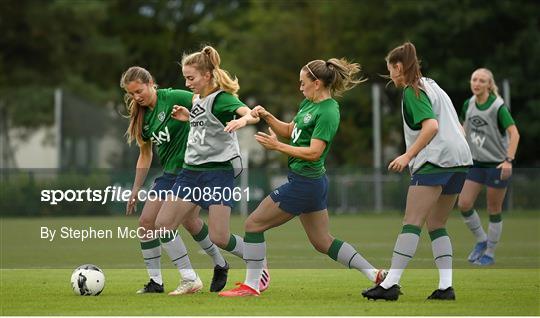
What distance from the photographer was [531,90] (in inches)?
1469

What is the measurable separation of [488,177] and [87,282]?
6.20m

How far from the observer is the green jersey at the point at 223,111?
9438 mm

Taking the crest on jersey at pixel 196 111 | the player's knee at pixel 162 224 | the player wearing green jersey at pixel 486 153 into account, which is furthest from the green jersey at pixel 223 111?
the player wearing green jersey at pixel 486 153

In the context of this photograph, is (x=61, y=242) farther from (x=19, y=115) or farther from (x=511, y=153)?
(x=19, y=115)

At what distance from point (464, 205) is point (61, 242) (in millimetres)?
8284

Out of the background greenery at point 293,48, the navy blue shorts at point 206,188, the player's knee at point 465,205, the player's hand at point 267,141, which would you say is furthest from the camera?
the background greenery at point 293,48

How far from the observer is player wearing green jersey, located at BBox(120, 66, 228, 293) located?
983cm

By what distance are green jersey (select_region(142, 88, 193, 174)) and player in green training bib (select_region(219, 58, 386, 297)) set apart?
1090 millimetres

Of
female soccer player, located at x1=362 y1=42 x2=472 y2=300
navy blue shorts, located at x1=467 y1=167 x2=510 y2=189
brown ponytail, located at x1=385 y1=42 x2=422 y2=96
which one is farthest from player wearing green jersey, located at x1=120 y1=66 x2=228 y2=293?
navy blue shorts, located at x1=467 y1=167 x2=510 y2=189

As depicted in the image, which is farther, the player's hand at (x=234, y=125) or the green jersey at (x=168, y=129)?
the green jersey at (x=168, y=129)

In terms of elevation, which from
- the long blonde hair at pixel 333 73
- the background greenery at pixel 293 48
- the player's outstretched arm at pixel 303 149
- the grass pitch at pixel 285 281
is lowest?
the grass pitch at pixel 285 281

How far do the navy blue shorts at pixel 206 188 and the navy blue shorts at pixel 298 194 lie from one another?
0.61m

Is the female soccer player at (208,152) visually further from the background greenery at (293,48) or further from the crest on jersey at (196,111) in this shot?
the background greenery at (293,48)

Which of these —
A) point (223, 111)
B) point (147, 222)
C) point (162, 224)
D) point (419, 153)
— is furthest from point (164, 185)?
point (419, 153)
